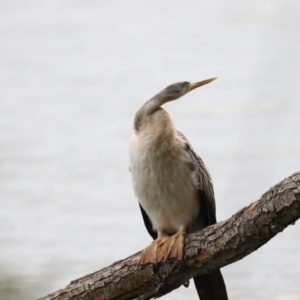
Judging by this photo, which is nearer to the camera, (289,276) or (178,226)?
(178,226)

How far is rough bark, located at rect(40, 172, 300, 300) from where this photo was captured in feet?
12.0

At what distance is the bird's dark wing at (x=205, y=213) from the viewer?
15.4 ft

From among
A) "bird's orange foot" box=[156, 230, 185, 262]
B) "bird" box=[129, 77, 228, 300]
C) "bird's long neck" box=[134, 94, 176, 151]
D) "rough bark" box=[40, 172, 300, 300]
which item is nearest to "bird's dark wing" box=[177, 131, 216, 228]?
"bird" box=[129, 77, 228, 300]

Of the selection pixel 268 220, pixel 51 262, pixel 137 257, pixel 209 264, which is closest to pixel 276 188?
pixel 268 220

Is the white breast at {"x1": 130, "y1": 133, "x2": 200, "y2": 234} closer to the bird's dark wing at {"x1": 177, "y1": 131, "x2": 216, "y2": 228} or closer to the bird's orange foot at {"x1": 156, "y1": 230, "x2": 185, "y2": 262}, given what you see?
the bird's dark wing at {"x1": 177, "y1": 131, "x2": 216, "y2": 228}

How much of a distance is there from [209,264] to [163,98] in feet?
2.91

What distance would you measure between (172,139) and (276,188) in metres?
1.02

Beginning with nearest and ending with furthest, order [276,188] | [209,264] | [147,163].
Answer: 1. [276,188]
2. [209,264]
3. [147,163]

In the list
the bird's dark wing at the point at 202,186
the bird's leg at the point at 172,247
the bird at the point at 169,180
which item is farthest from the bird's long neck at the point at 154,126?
the bird's leg at the point at 172,247

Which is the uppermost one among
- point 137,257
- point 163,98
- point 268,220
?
point 163,98

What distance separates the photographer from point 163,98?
463 centimetres

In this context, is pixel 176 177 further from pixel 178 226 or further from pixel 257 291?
pixel 257 291

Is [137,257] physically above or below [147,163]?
below

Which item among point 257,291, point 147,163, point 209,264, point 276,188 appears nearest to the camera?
point 276,188
